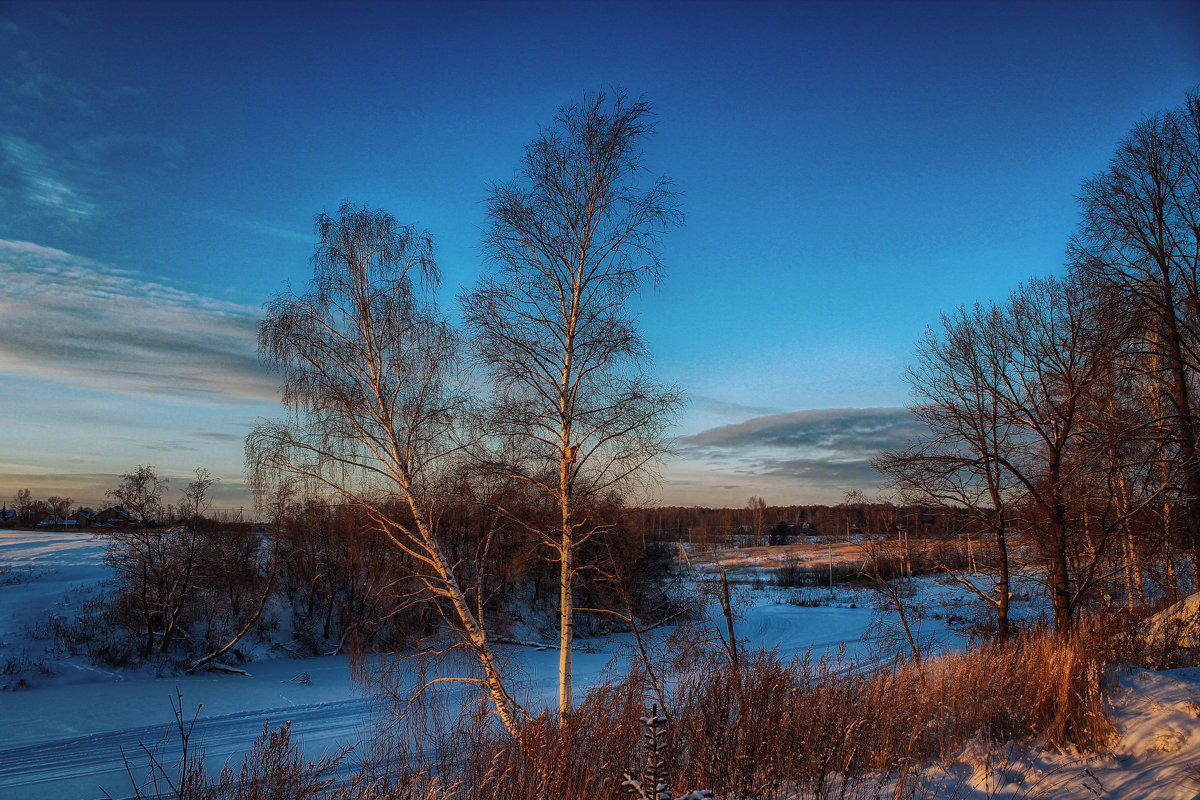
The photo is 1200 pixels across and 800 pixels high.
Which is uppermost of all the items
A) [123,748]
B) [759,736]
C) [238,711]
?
[759,736]

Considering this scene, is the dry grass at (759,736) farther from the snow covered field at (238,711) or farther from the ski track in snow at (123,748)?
the ski track in snow at (123,748)

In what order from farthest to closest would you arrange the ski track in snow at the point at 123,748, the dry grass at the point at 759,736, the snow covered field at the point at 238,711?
the ski track in snow at the point at 123,748 < the snow covered field at the point at 238,711 < the dry grass at the point at 759,736

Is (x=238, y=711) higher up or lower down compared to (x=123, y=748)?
lower down

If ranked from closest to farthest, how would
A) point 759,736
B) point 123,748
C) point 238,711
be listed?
point 759,736 < point 123,748 < point 238,711

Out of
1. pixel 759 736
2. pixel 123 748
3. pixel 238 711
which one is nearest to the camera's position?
pixel 759 736

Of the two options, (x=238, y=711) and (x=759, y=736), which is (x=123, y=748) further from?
(x=759, y=736)

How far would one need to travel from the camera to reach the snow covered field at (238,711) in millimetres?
5102

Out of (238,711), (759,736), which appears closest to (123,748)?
(238,711)

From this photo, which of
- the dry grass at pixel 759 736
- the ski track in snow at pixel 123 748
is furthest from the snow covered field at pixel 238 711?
the dry grass at pixel 759 736

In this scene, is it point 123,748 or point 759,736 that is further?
point 123,748

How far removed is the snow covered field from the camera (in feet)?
16.7

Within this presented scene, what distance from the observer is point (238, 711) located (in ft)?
53.0

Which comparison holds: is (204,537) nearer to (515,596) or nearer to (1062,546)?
(515,596)

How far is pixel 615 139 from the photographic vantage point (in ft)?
34.3
